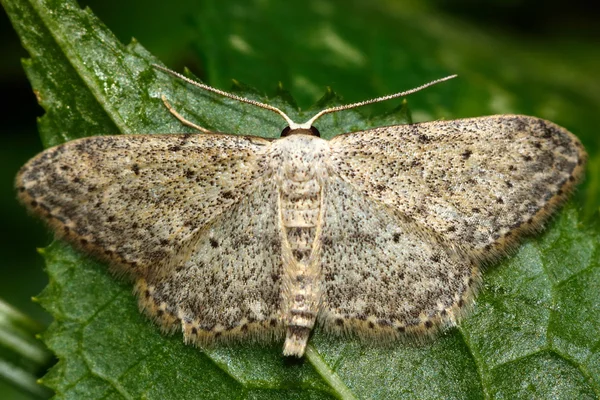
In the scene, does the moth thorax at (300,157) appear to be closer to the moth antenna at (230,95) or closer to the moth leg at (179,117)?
the moth antenna at (230,95)

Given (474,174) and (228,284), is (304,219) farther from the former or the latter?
(474,174)

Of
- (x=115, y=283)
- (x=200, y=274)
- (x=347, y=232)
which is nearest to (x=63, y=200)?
(x=115, y=283)

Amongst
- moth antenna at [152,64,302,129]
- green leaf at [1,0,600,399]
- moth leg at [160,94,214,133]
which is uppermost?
moth antenna at [152,64,302,129]

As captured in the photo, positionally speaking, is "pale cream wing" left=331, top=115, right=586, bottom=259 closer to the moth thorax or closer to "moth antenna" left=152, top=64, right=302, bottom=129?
the moth thorax

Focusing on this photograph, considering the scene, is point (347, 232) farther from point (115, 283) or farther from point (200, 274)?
point (115, 283)

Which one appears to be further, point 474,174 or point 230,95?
point 230,95

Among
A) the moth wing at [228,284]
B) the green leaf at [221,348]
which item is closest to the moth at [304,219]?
the moth wing at [228,284]

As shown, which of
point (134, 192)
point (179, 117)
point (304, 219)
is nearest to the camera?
point (134, 192)

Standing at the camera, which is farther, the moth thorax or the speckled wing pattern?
the moth thorax

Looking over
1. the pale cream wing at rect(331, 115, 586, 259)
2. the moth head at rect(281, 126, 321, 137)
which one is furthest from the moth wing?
the pale cream wing at rect(331, 115, 586, 259)

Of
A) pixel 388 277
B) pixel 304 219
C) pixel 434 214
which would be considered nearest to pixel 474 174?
pixel 434 214
